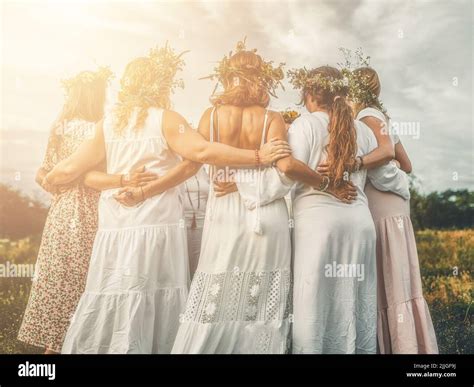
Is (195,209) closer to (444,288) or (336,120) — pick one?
(336,120)

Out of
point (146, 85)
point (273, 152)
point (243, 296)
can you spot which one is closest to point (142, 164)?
point (146, 85)

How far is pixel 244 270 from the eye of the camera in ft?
14.4

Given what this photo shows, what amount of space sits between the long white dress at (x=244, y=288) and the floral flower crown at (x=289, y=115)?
0.50 metres

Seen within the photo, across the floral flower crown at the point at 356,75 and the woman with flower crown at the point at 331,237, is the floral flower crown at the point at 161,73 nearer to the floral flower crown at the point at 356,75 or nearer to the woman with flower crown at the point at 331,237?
the woman with flower crown at the point at 331,237

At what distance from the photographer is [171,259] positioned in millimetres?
4461

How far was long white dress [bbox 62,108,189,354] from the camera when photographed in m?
4.41

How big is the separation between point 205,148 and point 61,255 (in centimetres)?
123

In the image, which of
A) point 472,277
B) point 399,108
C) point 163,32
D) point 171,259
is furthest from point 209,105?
point 472,277

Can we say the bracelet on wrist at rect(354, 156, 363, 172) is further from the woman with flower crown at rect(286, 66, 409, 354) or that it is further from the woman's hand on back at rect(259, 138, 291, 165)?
the woman's hand on back at rect(259, 138, 291, 165)

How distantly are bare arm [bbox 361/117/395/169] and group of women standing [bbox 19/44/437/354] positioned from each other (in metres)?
→ 0.02

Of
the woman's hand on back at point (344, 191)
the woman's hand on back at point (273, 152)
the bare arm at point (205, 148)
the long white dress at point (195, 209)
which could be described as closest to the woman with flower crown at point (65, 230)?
the bare arm at point (205, 148)

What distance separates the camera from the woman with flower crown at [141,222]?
4.41 metres

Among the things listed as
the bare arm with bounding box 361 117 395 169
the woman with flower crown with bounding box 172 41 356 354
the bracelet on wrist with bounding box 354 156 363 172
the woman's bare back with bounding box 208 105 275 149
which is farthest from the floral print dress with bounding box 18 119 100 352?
the bare arm with bounding box 361 117 395 169

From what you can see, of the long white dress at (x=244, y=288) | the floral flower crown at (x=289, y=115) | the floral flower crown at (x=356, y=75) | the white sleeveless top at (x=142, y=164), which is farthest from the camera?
the floral flower crown at (x=356, y=75)
